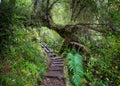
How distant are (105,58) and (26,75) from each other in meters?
4.41

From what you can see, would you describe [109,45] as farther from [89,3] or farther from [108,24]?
[89,3]

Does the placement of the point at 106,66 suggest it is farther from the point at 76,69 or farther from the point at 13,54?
the point at 13,54

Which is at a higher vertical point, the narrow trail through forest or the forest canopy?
the forest canopy

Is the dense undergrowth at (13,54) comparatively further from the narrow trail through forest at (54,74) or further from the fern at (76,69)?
the fern at (76,69)

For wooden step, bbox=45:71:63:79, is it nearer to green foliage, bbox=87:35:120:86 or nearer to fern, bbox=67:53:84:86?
fern, bbox=67:53:84:86

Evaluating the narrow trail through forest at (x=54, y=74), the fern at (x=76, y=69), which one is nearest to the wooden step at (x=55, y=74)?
the narrow trail through forest at (x=54, y=74)

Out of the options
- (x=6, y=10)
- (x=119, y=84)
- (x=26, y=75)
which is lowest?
(x=119, y=84)

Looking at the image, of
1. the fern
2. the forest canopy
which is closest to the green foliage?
the forest canopy

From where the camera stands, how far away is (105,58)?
10.8m

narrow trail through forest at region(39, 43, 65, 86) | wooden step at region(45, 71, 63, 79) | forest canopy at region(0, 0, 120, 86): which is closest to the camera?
forest canopy at region(0, 0, 120, 86)

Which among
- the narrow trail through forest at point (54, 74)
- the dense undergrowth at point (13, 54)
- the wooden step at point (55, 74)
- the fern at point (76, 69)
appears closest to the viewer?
the dense undergrowth at point (13, 54)

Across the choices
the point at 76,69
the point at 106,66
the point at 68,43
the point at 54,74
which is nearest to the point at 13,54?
the point at 54,74

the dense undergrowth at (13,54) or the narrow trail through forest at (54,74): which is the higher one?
the dense undergrowth at (13,54)

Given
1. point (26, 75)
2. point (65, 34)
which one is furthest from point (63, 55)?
point (26, 75)
